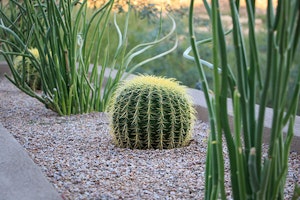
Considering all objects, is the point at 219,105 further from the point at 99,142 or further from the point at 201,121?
the point at 201,121

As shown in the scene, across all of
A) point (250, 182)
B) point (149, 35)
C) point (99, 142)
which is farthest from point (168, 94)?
point (149, 35)

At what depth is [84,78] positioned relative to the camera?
4.37 meters

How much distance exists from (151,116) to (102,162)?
420 mm

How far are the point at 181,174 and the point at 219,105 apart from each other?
1.18 m

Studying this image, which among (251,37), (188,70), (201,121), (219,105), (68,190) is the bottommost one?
(188,70)

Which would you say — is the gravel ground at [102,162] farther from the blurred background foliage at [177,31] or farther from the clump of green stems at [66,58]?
the blurred background foliage at [177,31]

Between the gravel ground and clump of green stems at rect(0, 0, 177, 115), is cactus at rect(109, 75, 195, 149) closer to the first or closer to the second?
the gravel ground

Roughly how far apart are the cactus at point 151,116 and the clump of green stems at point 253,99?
1.50 m

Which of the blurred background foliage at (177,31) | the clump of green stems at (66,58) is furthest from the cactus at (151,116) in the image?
the blurred background foliage at (177,31)

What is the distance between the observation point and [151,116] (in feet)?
10.5

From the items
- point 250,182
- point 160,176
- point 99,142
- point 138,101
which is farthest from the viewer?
point 99,142

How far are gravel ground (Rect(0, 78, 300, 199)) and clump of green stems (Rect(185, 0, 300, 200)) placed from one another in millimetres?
716

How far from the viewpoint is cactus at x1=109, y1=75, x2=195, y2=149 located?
10.6 feet

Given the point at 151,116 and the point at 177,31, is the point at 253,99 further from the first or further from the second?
the point at 177,31
